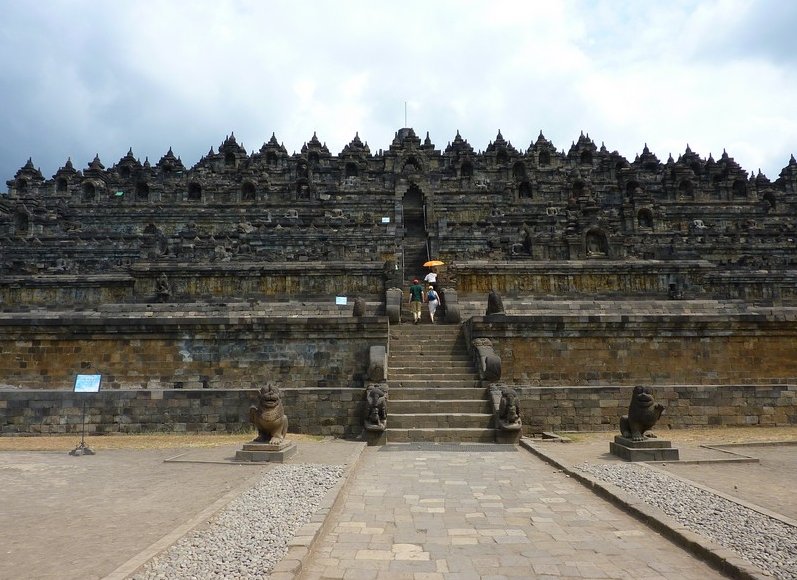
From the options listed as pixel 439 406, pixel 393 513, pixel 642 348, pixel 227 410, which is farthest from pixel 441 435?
pixel 642 348

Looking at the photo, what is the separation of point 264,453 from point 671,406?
9907 millimetres

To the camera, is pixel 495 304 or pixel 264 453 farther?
pixel 495 304

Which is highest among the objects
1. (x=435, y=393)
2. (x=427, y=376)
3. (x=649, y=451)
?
(x=427, y=376)

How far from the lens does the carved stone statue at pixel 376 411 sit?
37.2 ft

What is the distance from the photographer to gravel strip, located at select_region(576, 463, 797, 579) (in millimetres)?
4617

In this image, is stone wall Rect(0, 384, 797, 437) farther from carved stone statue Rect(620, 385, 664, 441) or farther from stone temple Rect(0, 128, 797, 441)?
carved stone statue Rect(620, 385, 664, 441)

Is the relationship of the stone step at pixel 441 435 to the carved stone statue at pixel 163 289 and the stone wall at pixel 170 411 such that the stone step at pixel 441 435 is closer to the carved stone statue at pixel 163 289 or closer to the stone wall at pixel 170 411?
the stone wall at pixel 170 411

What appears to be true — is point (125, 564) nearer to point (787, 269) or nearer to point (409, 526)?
point (409, 526)

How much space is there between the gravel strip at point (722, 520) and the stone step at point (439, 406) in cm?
450

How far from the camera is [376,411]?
11.4 meters

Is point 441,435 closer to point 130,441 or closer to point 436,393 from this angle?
point 436,393

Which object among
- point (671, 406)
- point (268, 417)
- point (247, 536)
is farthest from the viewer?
point (671, 406)

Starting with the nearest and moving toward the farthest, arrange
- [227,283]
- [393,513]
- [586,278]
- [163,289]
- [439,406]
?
[393,513]
[439,406]
[163,289]
[586,278]
[227,283]

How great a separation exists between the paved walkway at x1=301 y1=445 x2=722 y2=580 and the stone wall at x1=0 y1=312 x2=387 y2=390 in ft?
21.5
